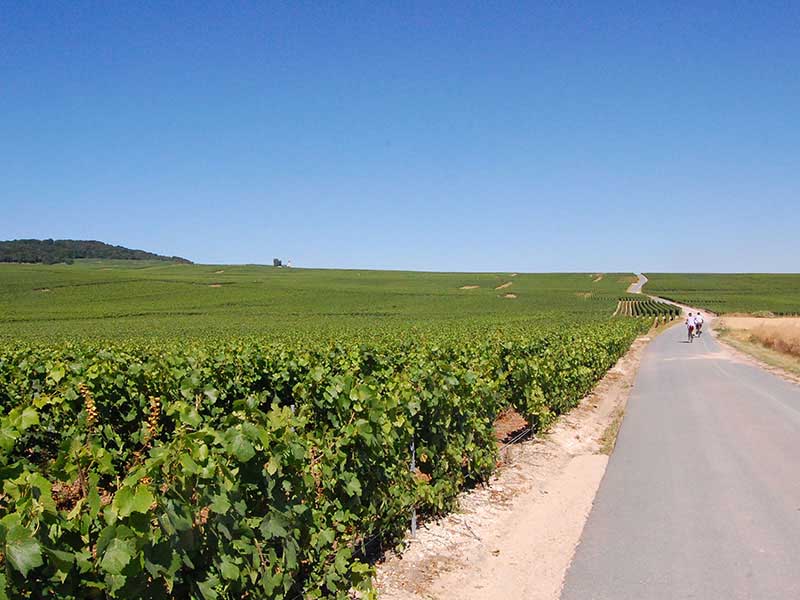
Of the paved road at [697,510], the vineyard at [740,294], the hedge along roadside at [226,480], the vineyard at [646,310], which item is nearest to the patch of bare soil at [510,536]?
the paved road at [697,510]

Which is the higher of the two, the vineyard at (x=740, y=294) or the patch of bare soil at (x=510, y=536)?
the vineyard at (x=740, y=294)

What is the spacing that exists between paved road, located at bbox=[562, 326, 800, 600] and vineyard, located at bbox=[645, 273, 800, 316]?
75.2 metres

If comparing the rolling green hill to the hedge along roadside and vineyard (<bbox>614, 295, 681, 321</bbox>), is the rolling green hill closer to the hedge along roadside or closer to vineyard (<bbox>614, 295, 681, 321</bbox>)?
vineyard (<bbox>614, 295, 681, 321</bbox>)

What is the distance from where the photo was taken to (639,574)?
534cm

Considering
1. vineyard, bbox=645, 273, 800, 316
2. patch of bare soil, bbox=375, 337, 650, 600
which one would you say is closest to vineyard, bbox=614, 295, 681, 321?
vineyard, bbox=645, 273, 800, 316

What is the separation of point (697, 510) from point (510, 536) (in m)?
2.27

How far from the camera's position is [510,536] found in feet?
21.0

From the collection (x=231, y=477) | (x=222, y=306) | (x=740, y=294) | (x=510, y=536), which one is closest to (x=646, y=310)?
(x=740, y=294)

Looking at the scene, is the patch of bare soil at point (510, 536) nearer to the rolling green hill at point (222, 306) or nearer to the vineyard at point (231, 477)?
the vineyard at point (231, 477)

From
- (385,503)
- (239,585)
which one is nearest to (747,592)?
(385,503)

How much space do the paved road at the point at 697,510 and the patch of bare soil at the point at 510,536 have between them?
0.74 ft

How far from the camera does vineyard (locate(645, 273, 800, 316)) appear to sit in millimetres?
83769

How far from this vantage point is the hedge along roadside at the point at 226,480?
2.83m

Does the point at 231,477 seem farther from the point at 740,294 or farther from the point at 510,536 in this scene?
the point at 740,294
